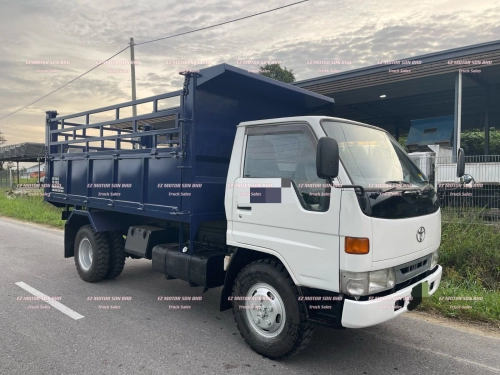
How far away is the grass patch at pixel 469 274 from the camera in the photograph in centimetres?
460

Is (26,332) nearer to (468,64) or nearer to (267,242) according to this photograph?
(267,242)

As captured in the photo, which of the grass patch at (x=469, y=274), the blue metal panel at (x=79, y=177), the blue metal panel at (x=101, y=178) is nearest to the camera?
the grass patch at (x=469, y=274)

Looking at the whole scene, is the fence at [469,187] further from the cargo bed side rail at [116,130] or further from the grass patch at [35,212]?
the grass patch at [35,212]

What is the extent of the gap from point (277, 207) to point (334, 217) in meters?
0.57

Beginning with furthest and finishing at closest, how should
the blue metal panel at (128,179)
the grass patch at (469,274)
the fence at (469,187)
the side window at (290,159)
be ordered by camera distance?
the fence at (469,187) < the blue metal panel at (128,179) < the grass patch at (469,274) < the side window at (290,159)

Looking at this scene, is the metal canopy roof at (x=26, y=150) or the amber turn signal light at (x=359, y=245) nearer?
the amber turn signal light at (x=359, y=245)

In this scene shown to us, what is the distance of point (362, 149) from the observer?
11.5 feet

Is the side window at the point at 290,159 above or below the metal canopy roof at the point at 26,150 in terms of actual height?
below

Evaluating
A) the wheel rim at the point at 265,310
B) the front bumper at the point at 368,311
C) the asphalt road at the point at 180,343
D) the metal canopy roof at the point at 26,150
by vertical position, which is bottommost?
the asphalt road at the point at 180,343

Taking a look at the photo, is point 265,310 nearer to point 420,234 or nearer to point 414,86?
point 420,234

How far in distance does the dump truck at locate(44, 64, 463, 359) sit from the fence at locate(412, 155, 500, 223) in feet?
10.1

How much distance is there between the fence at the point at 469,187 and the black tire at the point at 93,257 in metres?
4.96

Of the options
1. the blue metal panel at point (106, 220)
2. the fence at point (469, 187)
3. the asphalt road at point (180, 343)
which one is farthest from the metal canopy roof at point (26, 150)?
the fence at point (469, 187)

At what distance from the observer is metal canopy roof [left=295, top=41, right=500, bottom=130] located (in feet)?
34.0
